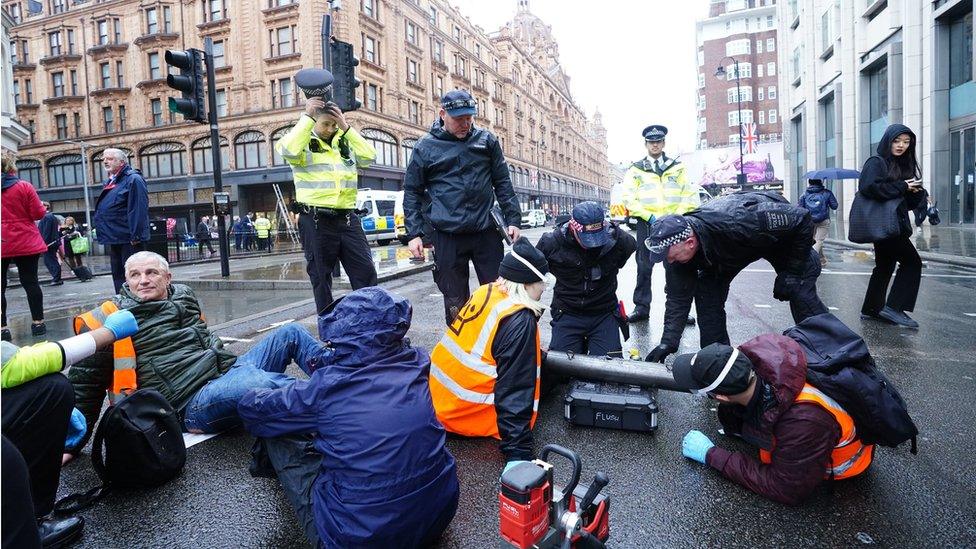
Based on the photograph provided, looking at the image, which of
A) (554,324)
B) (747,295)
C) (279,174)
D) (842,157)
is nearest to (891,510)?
(554,324)

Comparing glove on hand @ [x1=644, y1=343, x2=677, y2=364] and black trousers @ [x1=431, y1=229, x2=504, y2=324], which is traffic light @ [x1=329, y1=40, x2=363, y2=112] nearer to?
black trousers @ [x1=431, y1=229, x2=504, y2=324]

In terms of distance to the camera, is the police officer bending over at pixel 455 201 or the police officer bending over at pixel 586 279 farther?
the police officer bending over at pixel 455 201

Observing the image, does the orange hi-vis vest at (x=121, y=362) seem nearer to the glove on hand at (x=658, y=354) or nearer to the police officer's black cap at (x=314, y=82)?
the police officer's black cap at (x=314, y=82)

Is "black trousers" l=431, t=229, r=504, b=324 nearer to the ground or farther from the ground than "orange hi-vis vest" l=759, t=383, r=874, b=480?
farther from the ground

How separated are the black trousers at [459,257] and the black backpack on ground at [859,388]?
2.63 m

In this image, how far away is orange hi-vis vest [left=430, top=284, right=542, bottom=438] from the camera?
299 centimetres

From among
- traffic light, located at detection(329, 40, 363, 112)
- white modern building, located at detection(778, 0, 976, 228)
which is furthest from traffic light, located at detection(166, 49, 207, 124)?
white modern building, located at detection(778, 0, 976, 228)

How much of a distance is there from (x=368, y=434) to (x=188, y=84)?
9.02 m

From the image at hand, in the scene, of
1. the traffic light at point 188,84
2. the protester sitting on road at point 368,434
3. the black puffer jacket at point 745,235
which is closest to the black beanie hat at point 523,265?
the protester sitting on road at point 368,434

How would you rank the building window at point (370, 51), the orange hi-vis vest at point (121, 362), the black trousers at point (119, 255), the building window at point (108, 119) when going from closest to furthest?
the orange hi-vis vest at point (121, 362) → the black trousers at point (119, 255) → the building window at point (370, 51) → the building window at point (108, 119)

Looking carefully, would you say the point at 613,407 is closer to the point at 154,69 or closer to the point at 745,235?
the point at 745,235

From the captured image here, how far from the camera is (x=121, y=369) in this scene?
3119mm

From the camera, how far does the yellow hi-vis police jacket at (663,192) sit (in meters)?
6.56

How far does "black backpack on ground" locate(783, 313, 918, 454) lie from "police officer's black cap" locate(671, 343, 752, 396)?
33 centimetres
